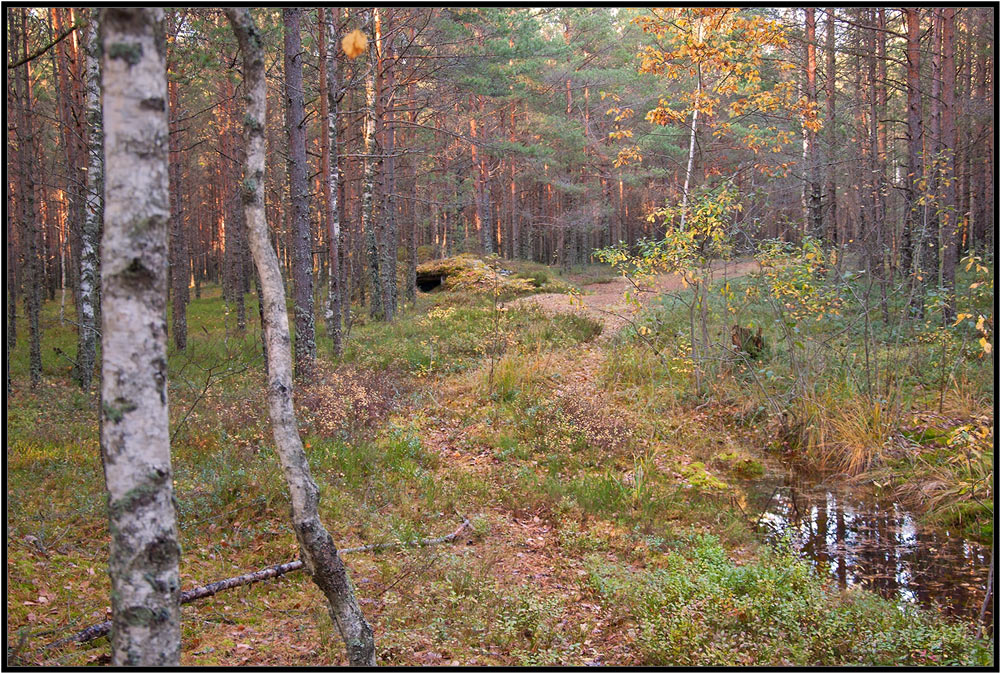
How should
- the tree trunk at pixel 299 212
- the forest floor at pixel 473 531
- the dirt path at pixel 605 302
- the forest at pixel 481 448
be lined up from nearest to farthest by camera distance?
the forest at pixel 481 448 → the forest floor at pixel 473 531 → the tree trunk at pixel 299 212 → the dirt path at pixel 605 302

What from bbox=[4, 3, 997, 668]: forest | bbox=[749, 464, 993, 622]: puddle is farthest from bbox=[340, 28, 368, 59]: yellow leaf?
bbox=[749, 464, 993, 622]: puddle

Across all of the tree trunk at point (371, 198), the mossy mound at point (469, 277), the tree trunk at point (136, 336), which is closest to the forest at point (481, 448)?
the tree trunk at point (136, 336)

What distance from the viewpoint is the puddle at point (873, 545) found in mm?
4848

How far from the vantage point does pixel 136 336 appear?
7.44 feet

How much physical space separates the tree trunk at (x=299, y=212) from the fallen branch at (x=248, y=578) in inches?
180

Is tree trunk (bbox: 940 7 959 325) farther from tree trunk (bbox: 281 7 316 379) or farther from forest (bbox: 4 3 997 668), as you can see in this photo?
tree trunk (bbox: 281 7 316 379)

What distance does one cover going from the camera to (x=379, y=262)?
1562 cm

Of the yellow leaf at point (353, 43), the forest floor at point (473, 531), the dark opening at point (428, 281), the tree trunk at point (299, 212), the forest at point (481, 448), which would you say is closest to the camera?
the forest at point (481, 448)

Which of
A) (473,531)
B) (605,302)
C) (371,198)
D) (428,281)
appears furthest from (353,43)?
(428,281)

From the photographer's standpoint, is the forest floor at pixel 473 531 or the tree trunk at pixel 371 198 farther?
the tree trunk at pixel 371 198

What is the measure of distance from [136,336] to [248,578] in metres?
2.72

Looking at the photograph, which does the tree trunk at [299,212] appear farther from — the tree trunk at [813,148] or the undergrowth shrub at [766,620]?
the tree trunk at [813,148]

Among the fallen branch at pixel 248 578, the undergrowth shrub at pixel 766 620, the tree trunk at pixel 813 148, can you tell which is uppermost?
the tree trunk at pixel 813 148

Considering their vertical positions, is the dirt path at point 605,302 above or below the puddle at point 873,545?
above
